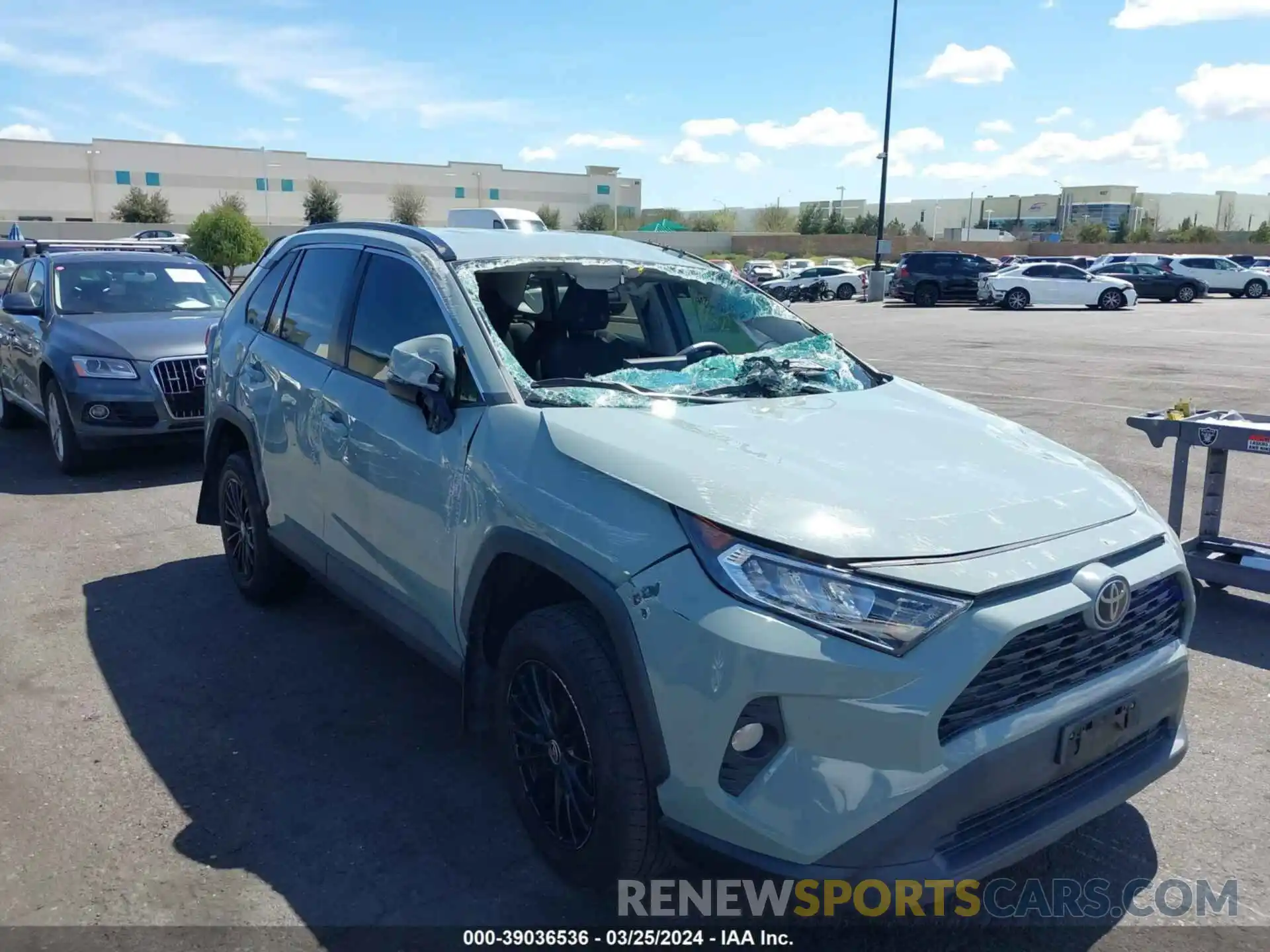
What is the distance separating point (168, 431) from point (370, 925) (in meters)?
6.22

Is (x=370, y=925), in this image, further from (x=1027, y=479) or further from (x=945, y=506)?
(x=1027, y=479)

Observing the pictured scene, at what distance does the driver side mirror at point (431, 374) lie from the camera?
340cm

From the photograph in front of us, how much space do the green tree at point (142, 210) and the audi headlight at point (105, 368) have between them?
2625 inches

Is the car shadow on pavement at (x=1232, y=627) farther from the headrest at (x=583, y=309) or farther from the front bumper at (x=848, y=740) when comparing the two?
the headrest at (x=583, y=309)

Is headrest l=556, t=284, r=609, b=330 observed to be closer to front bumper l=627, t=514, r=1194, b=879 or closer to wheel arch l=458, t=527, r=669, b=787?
wheel arch l=458, t=527, r=669, b=787

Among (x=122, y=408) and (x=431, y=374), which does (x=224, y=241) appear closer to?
(x=122, y=408)

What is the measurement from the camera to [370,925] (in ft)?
9.75

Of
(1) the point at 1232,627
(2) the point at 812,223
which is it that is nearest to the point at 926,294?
(1) the point at 1232,627

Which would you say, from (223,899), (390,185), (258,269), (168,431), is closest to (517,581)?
(223,899)

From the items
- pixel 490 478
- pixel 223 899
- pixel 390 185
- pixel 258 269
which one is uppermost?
pixel 390 185

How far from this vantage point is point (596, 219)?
85.2 meters

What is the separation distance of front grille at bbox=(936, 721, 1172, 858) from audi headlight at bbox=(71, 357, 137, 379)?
24.5 ft

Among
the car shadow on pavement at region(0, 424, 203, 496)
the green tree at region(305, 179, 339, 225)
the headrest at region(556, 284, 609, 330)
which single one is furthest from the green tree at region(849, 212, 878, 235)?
the headrest at region(556, 284, 609, 330)

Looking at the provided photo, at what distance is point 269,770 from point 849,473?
2.37 m
